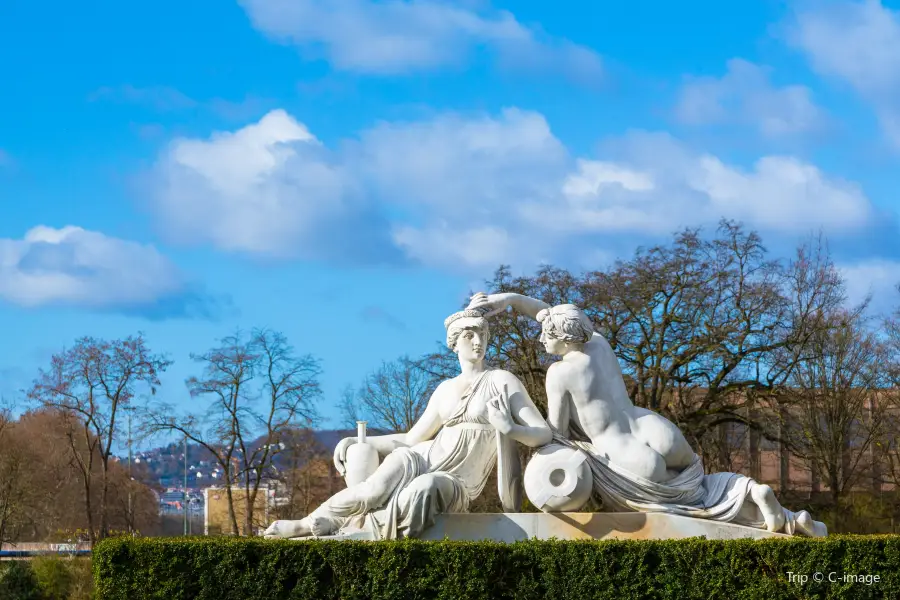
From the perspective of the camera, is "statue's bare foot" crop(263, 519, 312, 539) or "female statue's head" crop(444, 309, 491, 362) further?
"female statue's head" crop(444, 309, 491, 362)

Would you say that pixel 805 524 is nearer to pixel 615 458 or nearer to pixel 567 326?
pixel 615 458

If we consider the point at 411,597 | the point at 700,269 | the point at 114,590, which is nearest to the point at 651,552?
the point at 411,597

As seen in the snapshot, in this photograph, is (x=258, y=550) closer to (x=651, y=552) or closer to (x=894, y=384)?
(x=651, y=552)

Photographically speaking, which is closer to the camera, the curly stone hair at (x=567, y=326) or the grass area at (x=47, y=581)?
the curly stone hair at (x=567, y=326)

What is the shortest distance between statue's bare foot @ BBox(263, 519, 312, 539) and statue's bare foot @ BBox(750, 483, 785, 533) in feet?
12.5

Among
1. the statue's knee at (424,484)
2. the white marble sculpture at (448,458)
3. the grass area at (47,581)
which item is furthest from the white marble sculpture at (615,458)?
the grass area at (47,581)

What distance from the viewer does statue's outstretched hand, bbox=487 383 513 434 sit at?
9.84 metres

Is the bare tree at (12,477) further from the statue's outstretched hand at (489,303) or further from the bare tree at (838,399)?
the statue's outstretched hand at (489,303)

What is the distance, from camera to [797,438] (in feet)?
79.9

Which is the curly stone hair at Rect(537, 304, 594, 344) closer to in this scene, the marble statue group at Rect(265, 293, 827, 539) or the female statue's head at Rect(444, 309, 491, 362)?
the marble statue group at Rect(265, 293, 827, 539)

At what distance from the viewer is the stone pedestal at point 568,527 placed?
9695 mm

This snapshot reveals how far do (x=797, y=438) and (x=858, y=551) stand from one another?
1565 cm

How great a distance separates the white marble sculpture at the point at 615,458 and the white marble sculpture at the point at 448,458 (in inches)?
11.9

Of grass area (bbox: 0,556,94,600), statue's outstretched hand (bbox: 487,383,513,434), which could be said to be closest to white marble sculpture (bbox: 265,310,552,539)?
statue's outstretched hand (bbox: 487,383,513,434)
